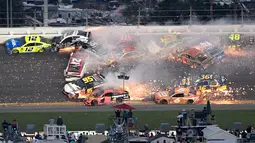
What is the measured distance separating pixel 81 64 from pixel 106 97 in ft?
11.9

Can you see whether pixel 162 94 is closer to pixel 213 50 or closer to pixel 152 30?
pixel 213 50

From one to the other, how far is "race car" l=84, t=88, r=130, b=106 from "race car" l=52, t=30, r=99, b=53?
15.5 ft

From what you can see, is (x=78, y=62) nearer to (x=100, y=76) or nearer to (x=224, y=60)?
(x=100, y=76)

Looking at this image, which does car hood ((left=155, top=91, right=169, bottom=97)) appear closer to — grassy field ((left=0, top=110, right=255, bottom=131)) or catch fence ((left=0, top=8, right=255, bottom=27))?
grassy field ((left=0, top=110, right=255, bottom=131))

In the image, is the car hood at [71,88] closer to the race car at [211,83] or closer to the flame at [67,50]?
Answer: the flame at [67,50]

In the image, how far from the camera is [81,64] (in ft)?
172

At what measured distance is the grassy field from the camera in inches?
1785

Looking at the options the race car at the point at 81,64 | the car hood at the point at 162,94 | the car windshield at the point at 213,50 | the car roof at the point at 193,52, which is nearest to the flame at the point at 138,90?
the car hood at the point at 162,94

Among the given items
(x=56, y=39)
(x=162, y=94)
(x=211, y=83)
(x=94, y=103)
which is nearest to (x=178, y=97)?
(x=162, y=94)

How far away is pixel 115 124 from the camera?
136ft

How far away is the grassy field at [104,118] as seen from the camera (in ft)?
149

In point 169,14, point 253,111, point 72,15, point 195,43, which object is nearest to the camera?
point 253,111

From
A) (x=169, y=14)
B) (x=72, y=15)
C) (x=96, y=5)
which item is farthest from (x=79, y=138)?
(x=96, y=5)

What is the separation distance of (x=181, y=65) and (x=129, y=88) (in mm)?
2799
